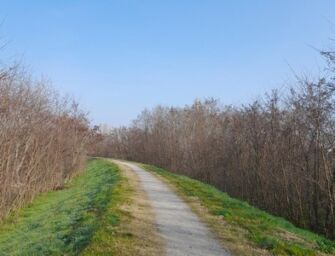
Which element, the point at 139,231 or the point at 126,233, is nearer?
the point at 126,233

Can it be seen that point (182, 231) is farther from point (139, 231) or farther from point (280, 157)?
point (280, 157)

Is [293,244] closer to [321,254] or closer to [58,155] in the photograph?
[321,254]

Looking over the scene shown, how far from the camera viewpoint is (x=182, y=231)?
35.8 ft

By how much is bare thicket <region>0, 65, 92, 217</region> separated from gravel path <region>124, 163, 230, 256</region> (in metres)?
5.78

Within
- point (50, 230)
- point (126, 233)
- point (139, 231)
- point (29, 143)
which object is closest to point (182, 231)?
point (139, 231)

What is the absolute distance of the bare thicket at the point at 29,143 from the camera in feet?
54.8

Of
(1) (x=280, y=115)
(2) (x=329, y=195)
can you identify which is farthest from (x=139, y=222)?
(1) (x=280, y=115)

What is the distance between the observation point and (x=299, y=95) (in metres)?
20.7

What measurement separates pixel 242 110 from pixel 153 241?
21.6m

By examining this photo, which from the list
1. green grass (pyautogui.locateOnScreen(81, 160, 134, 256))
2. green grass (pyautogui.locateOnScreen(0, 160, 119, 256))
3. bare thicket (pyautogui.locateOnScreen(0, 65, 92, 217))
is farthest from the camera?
bare thicket (pyautogui.locateOnScreen(0, 65, 92, 217))

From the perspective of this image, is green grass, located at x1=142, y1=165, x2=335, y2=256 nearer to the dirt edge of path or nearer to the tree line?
the dirt edge of path

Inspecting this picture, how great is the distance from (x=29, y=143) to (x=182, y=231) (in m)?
11.5

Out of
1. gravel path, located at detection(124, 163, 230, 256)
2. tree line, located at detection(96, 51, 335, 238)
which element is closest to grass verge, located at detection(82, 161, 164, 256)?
gravel path, located at detection(124, 163, 230, 256)

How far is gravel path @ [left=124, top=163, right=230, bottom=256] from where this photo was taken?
9117 millimetres
